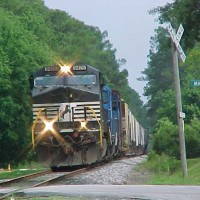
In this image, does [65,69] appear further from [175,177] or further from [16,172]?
[16,172]

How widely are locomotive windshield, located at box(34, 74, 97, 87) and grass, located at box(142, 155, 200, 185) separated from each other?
4.71 metres

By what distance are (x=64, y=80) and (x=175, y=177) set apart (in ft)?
21.8

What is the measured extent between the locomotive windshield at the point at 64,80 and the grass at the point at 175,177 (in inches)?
185

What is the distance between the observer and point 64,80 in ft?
102

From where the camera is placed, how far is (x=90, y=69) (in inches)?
1234

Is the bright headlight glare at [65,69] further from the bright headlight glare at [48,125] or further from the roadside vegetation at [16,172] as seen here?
the roadside vegetation at [16,172]

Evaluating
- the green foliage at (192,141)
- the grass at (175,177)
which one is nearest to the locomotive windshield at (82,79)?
the grass at (175,177)

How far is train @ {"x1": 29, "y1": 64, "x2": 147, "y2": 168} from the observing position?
30.2 meters

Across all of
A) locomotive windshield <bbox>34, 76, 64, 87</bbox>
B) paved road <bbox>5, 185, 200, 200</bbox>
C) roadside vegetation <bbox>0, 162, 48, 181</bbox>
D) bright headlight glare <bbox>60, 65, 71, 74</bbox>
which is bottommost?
paved road <bbox>5, 185, 200, 200</bbox>

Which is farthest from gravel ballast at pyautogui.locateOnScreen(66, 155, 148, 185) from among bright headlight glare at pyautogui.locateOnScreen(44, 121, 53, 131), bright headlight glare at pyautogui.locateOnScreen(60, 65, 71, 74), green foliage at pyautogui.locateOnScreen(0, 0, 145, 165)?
green foliage at pyautogui.locateOnScreen(0, 0, 145, 165)

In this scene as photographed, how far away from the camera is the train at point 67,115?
30219 millimetres

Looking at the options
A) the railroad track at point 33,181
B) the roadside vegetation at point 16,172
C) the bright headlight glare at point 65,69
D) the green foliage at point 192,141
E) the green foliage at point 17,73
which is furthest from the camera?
the green foliage at point 17,73

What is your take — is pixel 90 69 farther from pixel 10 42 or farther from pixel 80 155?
pixel 10 42

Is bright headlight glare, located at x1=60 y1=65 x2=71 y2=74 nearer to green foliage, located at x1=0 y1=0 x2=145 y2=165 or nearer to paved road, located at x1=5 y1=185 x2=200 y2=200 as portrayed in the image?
green foliage, located at x1=0 y1=0 x2=145 y2=165
